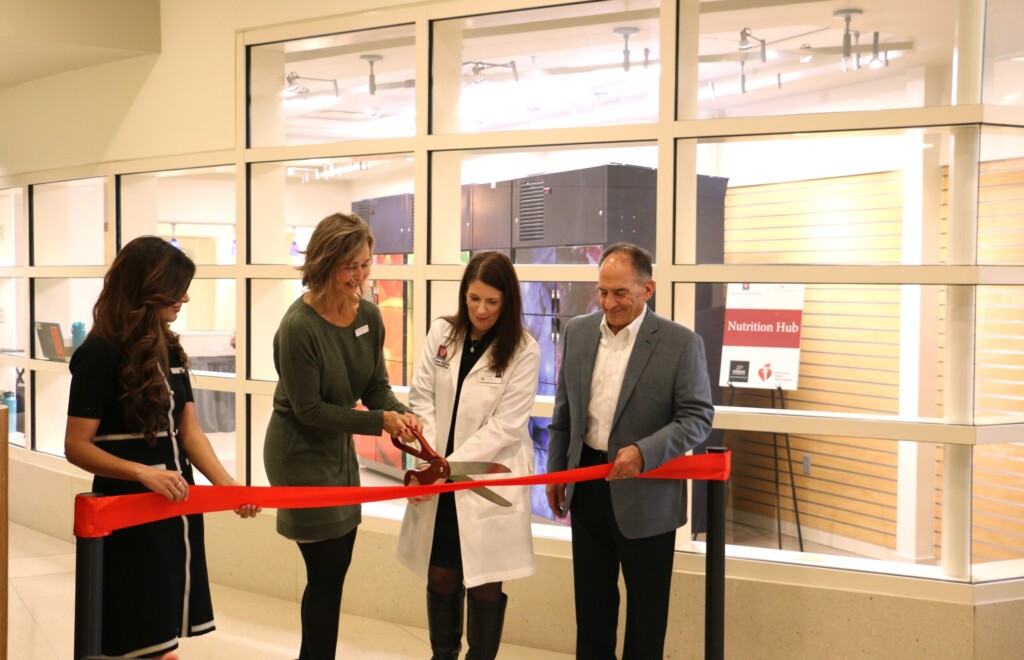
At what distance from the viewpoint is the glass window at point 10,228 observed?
7.15 metres

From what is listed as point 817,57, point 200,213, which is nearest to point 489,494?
point 817,57

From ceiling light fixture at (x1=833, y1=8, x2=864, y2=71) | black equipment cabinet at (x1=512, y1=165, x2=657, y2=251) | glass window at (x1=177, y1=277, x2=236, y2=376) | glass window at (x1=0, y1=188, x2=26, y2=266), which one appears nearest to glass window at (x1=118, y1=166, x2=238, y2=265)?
glass window at (x1=177, y1=277, x2=236, y2=376)

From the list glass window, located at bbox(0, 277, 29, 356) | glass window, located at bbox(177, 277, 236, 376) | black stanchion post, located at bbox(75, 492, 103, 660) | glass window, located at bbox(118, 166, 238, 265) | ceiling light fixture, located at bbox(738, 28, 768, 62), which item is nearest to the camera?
black stanchion post, located at bbox(75, 492, 103, 660)

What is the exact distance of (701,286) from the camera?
13.7 feet

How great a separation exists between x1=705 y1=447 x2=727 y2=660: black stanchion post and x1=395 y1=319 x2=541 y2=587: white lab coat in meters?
0.58

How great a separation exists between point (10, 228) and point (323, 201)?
699 cm

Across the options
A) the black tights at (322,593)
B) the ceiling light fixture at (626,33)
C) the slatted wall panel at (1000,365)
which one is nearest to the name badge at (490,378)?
the black tights at (322,593)

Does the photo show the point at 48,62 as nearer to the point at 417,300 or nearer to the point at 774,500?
the point at 417,300

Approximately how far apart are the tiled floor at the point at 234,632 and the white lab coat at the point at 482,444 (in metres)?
1.13

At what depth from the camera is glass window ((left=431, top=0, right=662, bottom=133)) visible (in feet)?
13.2

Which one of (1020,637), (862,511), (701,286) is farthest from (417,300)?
(862,511)

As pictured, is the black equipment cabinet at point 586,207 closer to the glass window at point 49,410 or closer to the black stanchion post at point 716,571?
the black stanchion post at point 716,571

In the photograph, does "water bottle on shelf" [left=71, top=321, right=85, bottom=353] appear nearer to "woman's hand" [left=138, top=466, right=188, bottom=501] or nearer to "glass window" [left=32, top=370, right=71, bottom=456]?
"glass window" [left=32, top=370, right=71, bottom=456]

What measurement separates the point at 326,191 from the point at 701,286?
10.8 meters
